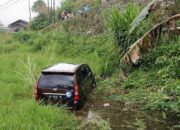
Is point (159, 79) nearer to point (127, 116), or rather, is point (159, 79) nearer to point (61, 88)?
point (127, 116)

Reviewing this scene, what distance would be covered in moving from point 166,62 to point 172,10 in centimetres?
346

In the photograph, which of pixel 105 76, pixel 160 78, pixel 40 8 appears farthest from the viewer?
pixel 40 8

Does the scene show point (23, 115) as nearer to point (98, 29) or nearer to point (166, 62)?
point (166, 62)

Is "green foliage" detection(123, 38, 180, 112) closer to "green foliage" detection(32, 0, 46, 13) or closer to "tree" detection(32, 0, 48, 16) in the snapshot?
"tree" detection(32, 0, 48, 16)

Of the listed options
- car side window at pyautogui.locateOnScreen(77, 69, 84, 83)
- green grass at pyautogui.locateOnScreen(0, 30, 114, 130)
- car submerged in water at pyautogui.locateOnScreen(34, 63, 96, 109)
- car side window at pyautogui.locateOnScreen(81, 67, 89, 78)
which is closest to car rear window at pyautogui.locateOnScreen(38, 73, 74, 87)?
car submerged in water at pyautogui.locateOnScreen(34, 63, 96, 109)

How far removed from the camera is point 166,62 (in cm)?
1630

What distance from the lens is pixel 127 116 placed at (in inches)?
469

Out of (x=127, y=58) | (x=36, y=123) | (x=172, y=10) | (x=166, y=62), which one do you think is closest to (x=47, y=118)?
(x=36, y=123)

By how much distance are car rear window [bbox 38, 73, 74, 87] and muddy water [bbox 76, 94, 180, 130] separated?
1085 millimetres

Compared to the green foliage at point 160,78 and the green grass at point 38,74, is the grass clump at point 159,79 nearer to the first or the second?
the green foliage at point 160,78

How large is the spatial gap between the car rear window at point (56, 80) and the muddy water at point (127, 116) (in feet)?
3.56

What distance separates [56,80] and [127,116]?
260cm

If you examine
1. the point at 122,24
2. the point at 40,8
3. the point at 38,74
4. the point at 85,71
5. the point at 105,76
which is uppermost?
the point at 40,8

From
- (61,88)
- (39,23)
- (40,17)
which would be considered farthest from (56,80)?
(40,17)
